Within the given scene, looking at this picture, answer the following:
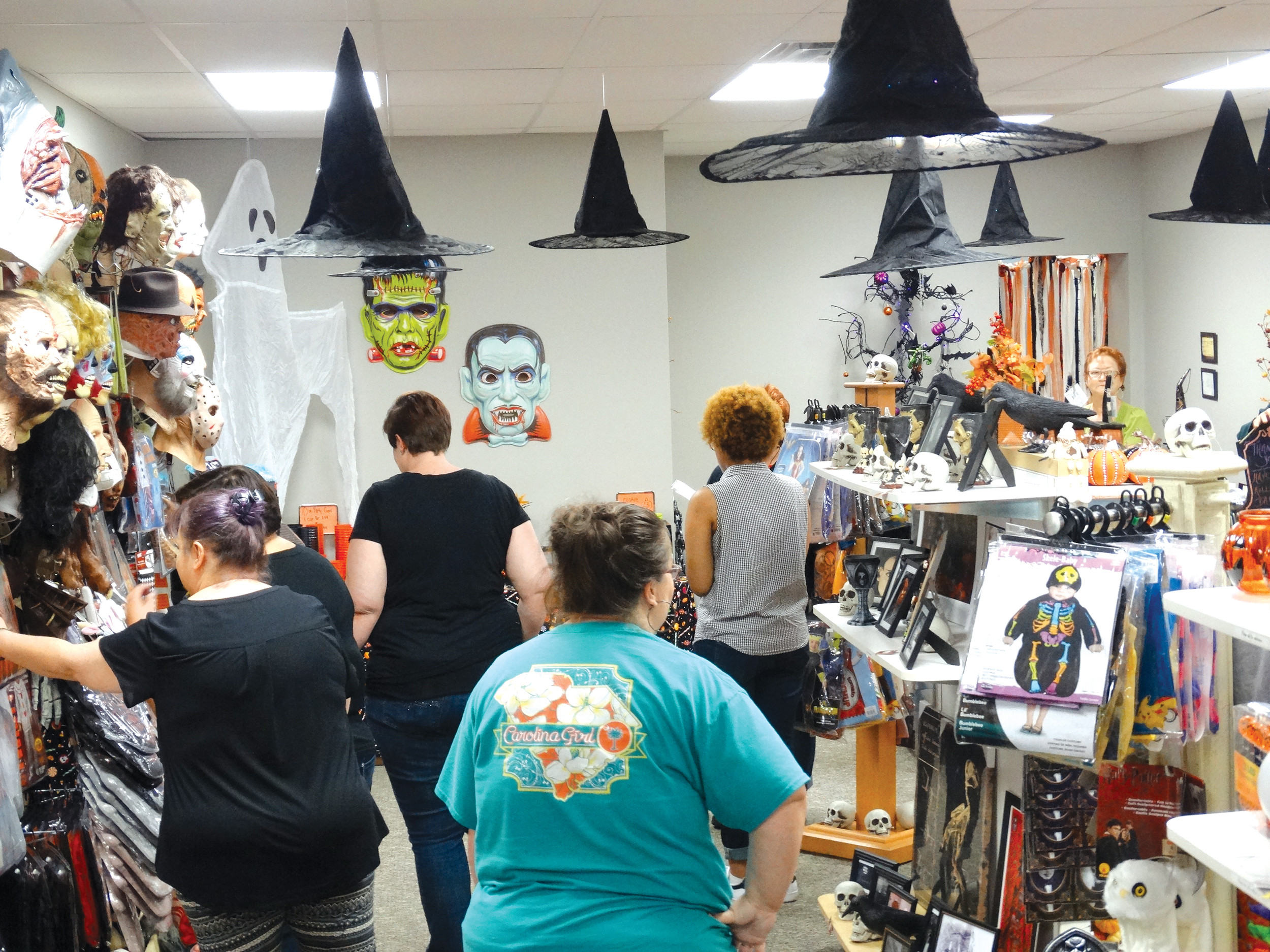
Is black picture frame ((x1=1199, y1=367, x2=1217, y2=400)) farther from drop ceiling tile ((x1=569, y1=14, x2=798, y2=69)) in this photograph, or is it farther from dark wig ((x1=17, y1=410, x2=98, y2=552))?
dark wig ((x1=17, y1=410, x2=98, y2=552))

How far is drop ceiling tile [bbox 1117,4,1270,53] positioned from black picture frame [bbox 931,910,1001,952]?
3.28 metres

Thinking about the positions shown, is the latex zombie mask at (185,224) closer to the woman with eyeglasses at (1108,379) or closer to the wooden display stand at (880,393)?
the wooden display stand at (880,393)

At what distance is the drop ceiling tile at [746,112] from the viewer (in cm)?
568

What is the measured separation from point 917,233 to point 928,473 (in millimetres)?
827

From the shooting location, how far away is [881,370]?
542 cm

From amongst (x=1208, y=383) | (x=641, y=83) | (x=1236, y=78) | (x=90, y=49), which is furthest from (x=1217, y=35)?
(x=90, y=49)

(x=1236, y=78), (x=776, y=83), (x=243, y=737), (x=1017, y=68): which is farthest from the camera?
(x=1236, y=78)

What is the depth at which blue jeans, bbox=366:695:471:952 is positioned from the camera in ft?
9.93

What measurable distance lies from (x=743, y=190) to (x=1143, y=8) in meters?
3.69

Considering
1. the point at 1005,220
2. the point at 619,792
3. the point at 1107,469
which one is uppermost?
the point at 1005,220

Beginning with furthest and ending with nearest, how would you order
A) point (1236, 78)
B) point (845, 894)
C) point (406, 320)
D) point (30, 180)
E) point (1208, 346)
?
point (1208, 346) < point (406, 320) < point (1236, 78) < point (845, 894) < point (30, 180)

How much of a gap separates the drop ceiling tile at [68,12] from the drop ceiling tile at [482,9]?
2.58ft

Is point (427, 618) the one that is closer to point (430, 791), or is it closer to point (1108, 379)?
point (430, 791)

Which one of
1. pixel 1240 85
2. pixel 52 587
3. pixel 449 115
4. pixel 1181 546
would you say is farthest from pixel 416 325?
pixel 1181 546
